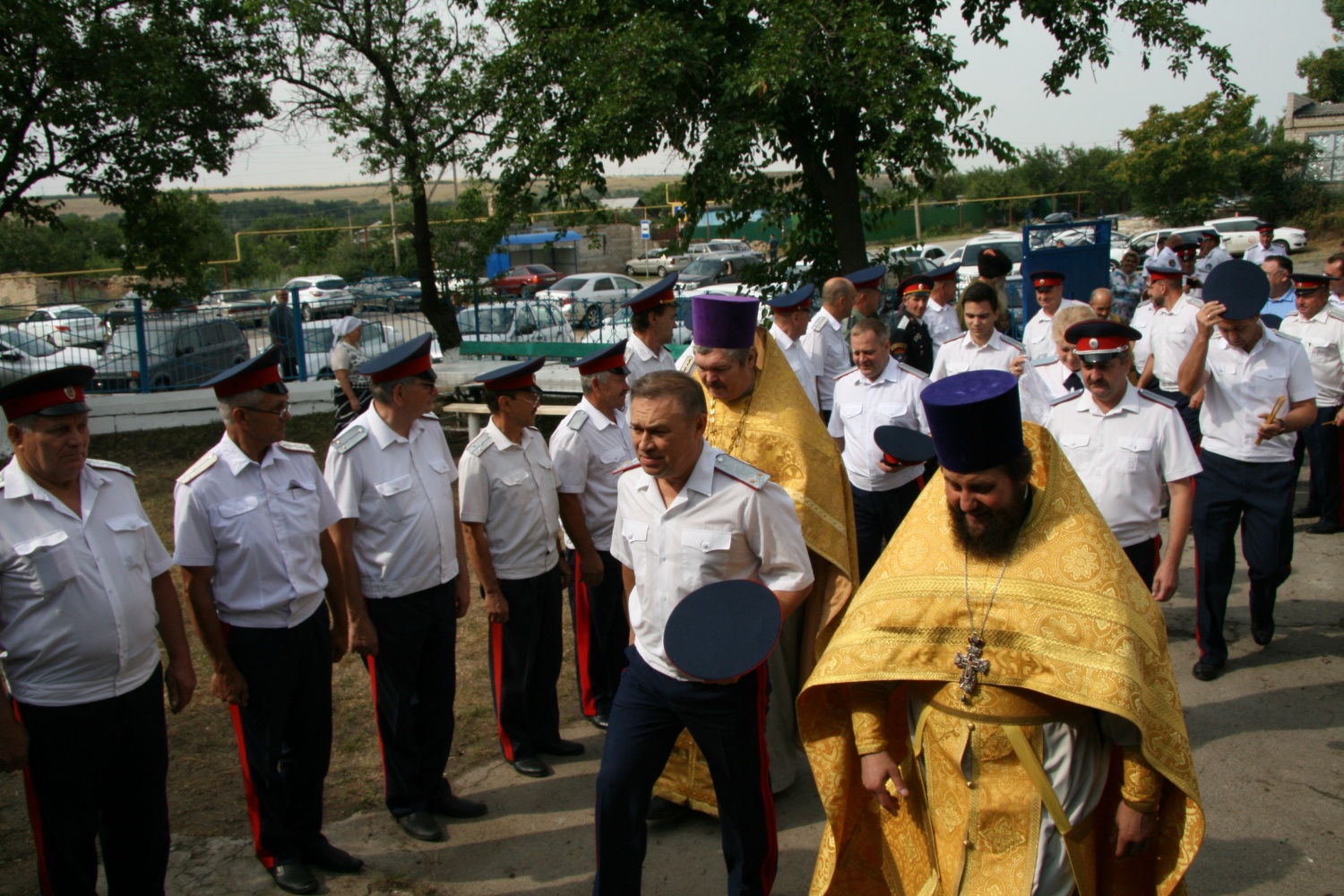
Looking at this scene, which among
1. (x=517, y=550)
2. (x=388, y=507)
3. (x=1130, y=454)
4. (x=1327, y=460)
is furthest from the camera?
(x=1327, y=460)

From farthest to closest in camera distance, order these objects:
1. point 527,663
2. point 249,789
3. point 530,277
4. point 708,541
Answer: point 530,277
point 527,663
point 249,789
point 708,541

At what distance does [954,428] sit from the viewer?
106 inches

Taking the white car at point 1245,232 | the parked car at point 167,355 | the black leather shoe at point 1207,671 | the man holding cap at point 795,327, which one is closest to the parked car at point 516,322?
the parked car at point 167,355

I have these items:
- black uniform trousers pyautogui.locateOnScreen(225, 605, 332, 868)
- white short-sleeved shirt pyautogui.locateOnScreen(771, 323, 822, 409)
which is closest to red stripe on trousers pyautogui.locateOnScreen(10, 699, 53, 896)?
black uniform trousers pyautogui.locateOnScreen(225, 605, 332, 868)

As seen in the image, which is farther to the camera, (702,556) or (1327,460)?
(1327,460)

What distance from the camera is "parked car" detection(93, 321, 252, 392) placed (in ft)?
50.4

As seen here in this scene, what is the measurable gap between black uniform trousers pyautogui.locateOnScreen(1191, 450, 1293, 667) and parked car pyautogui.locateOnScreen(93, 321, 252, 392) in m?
13.4

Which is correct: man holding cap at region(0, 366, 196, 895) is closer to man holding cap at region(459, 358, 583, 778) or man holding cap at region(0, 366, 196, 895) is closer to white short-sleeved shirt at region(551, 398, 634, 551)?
man holding cap at region(459, 358, 583, 778)

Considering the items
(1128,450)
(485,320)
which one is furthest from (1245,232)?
(1128,450)

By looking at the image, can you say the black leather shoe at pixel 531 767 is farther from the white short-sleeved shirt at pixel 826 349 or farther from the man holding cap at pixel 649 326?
the white short-sleeved shirt at pixel 826 349

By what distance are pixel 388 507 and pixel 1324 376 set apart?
24.0ft

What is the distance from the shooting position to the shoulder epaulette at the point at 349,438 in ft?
14.2

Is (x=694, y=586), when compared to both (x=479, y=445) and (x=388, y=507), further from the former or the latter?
(x=479, y=445)

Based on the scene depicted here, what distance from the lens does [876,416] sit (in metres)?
6.07
